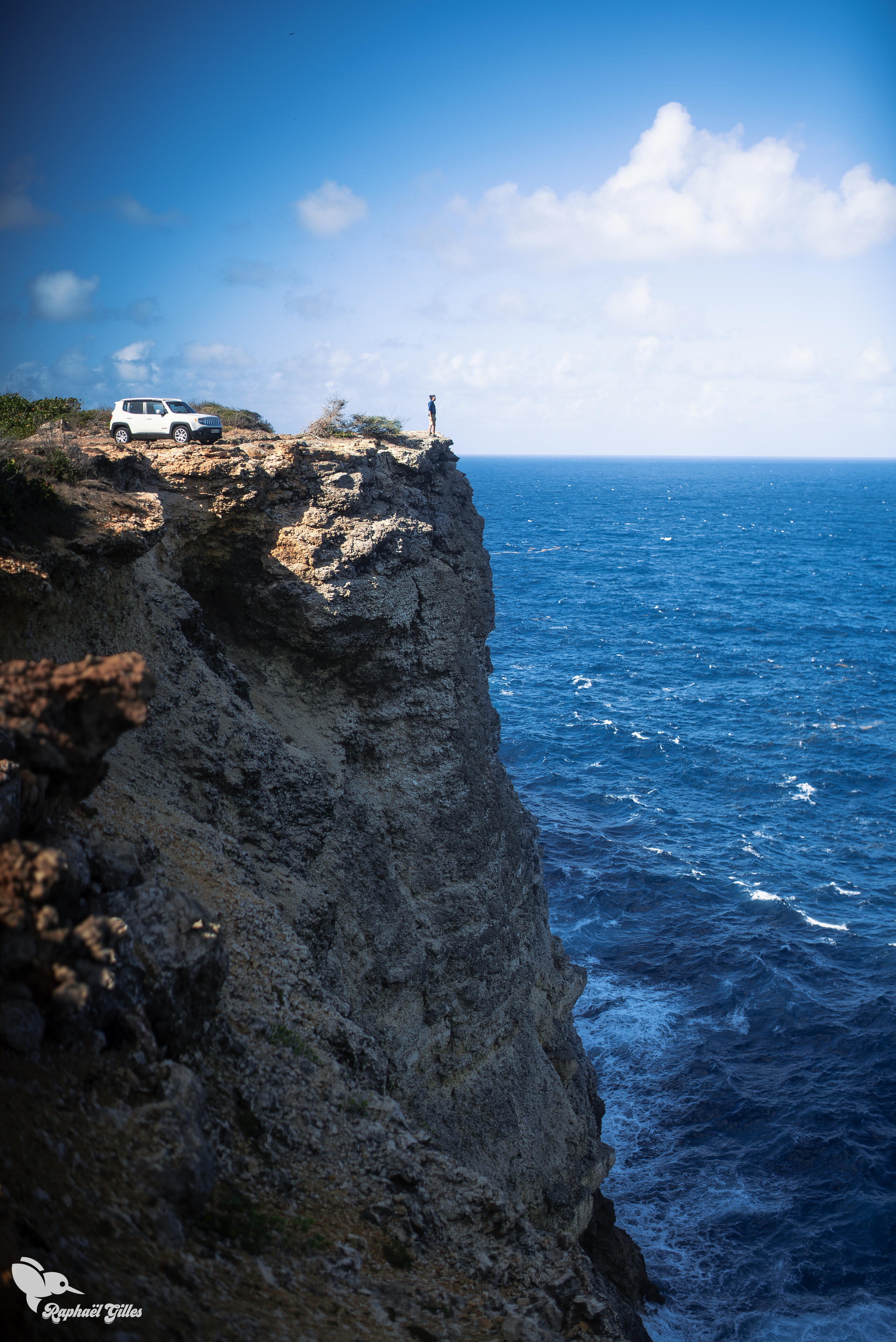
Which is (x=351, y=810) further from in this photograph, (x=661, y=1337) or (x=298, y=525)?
(x=661, y=1337)

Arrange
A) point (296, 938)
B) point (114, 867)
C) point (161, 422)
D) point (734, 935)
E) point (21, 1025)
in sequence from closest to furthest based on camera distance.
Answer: point (21, 1025), point (114, 867), point (296, 938), point (161, 422), point (734, 935)

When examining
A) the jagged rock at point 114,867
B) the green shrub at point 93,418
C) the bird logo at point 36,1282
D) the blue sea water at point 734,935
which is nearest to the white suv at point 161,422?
the green shrub at point 93,418

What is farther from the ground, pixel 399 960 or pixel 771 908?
pixel 399 960

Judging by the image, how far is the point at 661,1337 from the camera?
23.7 meters

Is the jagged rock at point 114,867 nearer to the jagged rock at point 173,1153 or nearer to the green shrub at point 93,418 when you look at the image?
the jagged rock at point 173,1153

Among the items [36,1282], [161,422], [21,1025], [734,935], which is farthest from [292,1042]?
[734,935]

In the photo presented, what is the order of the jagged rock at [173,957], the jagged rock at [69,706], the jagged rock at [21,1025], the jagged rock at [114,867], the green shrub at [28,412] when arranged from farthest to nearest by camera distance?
the green shrub at [28,412], the jagged rock at [114,867], the jagged rock at [173,957], the jagged rock at [69,706], the jagged rock at [21,1025]

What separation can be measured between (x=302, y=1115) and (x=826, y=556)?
13475 cm

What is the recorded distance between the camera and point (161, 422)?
2656 cm

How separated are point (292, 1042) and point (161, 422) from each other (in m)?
21.1

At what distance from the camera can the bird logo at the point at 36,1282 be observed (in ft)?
20.9

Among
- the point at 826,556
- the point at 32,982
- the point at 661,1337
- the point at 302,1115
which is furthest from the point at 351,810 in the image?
the point at 826,556

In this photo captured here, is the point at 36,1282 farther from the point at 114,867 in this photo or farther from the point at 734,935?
the point at 734,935

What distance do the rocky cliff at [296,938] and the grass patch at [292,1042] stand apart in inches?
2.6
